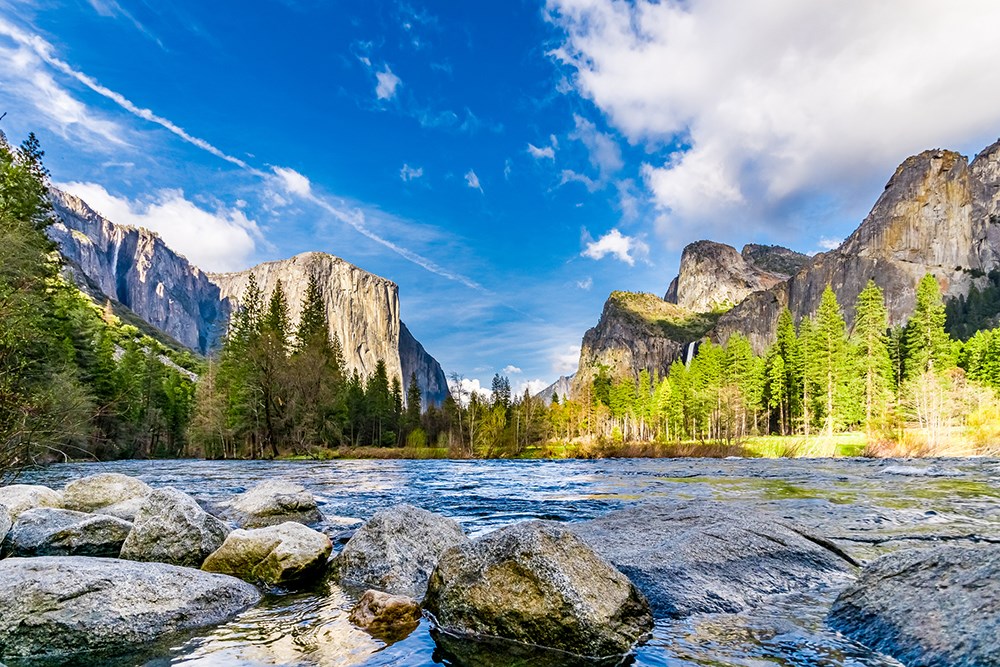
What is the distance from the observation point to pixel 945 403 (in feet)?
145

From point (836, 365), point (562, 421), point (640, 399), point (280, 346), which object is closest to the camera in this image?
point (280, 346)

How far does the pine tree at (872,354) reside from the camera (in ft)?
191

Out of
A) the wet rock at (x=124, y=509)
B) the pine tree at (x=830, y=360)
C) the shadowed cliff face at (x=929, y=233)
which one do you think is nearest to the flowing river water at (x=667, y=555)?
the wet rock at (x=124, y=509)

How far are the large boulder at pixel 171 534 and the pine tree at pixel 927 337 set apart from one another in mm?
72580

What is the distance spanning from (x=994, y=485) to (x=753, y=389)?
7124 centimetres

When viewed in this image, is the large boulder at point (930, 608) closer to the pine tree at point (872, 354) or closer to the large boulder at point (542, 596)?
the large boulder at point (542, 596)

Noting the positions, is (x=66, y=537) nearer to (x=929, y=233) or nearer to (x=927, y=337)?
(x=927, y=337)

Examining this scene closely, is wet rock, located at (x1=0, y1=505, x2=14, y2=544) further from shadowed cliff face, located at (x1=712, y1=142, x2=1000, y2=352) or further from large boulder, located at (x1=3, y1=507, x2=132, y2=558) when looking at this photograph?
shadowed cliff face, located at (x1=712, y1=142, x2=1000, y2=352)

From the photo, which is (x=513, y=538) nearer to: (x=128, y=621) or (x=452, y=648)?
(x=452, y=648)

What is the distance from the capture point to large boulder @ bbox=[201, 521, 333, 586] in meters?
7.04

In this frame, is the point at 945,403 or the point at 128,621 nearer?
the point at 128,621

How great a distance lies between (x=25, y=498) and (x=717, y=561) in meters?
12.4

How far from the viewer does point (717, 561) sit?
6227mm

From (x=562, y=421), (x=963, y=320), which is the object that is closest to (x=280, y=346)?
(x=562, y=421)
